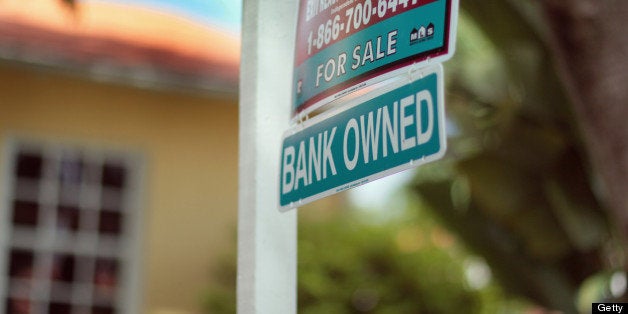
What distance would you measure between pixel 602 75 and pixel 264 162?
1.86m

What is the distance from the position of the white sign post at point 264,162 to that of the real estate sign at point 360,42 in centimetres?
18

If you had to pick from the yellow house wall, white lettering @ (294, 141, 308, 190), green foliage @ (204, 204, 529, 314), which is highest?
the yellow house wall

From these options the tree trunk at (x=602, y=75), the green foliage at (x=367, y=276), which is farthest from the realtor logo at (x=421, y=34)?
the green foliage at (x=367, y=276)

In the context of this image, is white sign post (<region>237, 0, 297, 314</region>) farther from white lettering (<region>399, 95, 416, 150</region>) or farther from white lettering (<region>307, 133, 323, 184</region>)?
white lettering (<region>399, 95, 416, 150</region>)

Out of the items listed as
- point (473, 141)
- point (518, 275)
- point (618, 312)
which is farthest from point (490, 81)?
point (618, 312)

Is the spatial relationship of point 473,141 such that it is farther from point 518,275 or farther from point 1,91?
point 1,91

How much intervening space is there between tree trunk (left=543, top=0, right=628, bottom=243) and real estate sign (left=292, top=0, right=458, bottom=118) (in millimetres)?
1764

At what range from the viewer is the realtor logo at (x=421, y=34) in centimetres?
266

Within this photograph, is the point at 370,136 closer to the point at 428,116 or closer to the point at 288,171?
the point at 428,116

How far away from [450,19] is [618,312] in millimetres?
2219

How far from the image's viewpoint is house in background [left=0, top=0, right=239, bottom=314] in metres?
9.14

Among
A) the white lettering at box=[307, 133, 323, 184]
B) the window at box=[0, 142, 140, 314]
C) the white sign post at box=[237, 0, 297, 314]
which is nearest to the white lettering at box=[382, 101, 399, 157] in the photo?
the white lettering at box=[307, 133, 323, 184]

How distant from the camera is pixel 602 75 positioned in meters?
4.41

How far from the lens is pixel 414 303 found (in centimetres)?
942
